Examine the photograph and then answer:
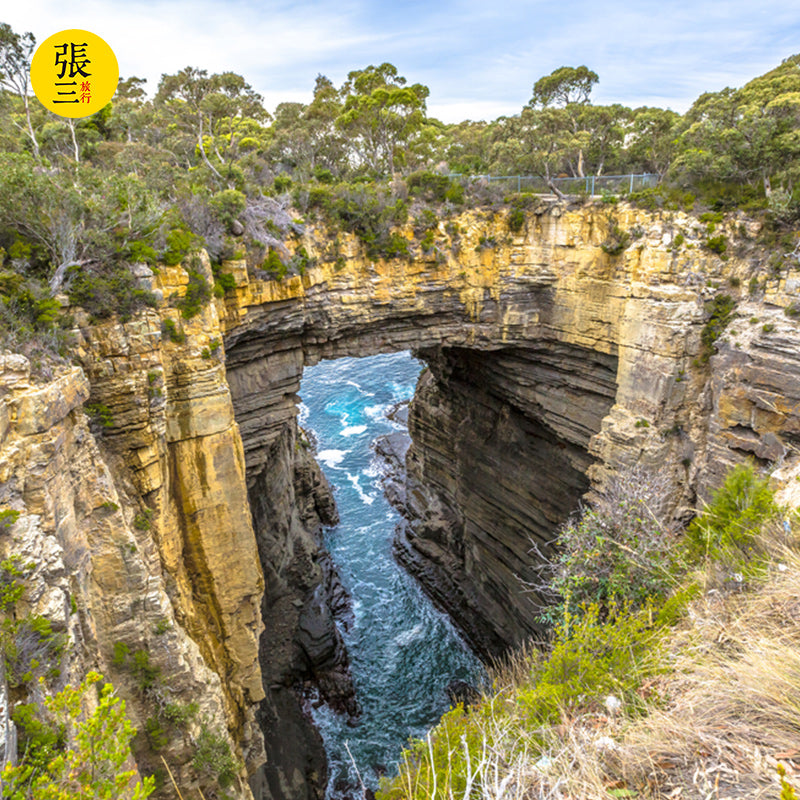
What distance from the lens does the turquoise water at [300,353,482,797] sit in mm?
18594

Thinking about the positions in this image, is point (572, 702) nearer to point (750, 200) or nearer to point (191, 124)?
point (750, 200)

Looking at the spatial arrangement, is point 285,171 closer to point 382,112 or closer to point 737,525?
point 382,112

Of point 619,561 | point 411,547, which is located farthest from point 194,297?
point 411,547

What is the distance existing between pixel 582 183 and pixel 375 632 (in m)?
20.6

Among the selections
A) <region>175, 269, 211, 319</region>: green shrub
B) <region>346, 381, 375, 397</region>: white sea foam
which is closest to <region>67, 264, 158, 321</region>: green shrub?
<region>175, 269, 211, 319</region>: green shrub

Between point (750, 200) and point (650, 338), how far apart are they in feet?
15.8

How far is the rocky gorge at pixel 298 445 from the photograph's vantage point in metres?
8.15

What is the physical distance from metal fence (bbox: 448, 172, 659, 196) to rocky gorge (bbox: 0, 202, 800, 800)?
1.40 meters

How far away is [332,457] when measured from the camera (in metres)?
34.8

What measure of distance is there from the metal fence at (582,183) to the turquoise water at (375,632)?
18522mm

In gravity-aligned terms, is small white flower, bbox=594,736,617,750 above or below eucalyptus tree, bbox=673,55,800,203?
below

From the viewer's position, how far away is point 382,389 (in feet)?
144

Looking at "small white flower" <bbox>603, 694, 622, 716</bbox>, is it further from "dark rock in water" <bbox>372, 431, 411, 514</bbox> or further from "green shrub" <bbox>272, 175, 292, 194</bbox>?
"dark rock in water" <bbox>372, 431, 411, 514</bbox>

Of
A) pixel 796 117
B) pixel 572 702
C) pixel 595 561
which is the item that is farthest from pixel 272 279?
pixel 796 117
